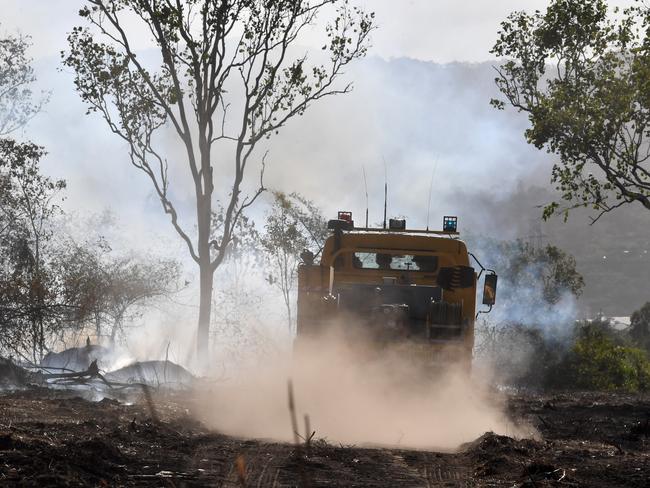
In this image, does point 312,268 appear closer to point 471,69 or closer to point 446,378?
point 446,378

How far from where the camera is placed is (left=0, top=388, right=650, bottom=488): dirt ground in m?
7.91

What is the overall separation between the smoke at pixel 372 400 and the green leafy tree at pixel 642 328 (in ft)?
131

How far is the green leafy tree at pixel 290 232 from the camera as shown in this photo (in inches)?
1980

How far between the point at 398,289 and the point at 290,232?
120 ft

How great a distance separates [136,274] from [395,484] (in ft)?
97.4

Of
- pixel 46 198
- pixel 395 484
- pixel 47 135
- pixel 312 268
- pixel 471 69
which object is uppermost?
pixel 471 69

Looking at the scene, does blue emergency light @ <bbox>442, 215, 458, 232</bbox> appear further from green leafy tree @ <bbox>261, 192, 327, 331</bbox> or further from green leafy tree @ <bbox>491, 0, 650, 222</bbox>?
green leafy tree @ <bbox>261, 192, 327, 331</bbox>

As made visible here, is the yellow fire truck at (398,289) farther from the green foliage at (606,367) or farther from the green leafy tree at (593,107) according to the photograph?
the green foliage at (606,367)

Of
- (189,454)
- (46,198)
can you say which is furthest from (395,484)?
(46,198)

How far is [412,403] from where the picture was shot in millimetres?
12883

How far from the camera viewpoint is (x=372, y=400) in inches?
507

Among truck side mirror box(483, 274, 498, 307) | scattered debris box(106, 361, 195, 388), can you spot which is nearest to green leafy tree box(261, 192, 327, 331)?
scattered debris box(106, 361, 195, 388)

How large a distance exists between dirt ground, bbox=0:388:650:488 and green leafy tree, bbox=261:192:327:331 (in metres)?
37.6

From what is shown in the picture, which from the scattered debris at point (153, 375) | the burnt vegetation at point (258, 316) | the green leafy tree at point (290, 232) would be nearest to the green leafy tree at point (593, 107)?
the burnt vegetation at point (258, 316)
